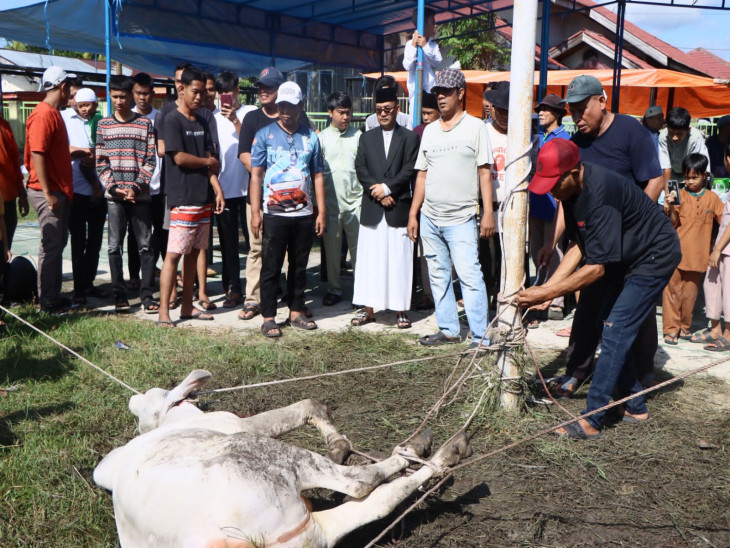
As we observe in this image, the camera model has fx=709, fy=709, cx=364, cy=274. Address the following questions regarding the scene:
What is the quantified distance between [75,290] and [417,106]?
4.43m

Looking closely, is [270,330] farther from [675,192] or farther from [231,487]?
[675,192]

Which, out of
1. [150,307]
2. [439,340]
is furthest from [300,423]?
[150,307]

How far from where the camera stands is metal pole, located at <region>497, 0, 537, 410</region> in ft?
14.3

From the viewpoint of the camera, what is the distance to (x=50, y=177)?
261 inches

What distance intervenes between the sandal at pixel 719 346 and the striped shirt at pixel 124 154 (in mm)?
5491

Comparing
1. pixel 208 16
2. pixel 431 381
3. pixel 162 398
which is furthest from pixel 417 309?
pixel 208 16

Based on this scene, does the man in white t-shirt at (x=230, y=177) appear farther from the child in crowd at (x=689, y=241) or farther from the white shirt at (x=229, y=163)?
the child in crowd at (x=689, y=241)

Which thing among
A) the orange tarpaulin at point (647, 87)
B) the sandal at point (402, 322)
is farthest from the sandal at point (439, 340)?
the orange tarpaulin at point (647, 87)

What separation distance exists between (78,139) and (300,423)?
543cm

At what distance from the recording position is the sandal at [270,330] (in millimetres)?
6413

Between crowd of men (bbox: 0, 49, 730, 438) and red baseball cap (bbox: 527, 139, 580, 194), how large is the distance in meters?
0.96

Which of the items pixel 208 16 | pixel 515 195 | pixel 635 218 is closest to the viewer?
pixel 635 218

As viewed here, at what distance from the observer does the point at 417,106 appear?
28.1 feet

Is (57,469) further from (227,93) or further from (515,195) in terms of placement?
(227,93)
